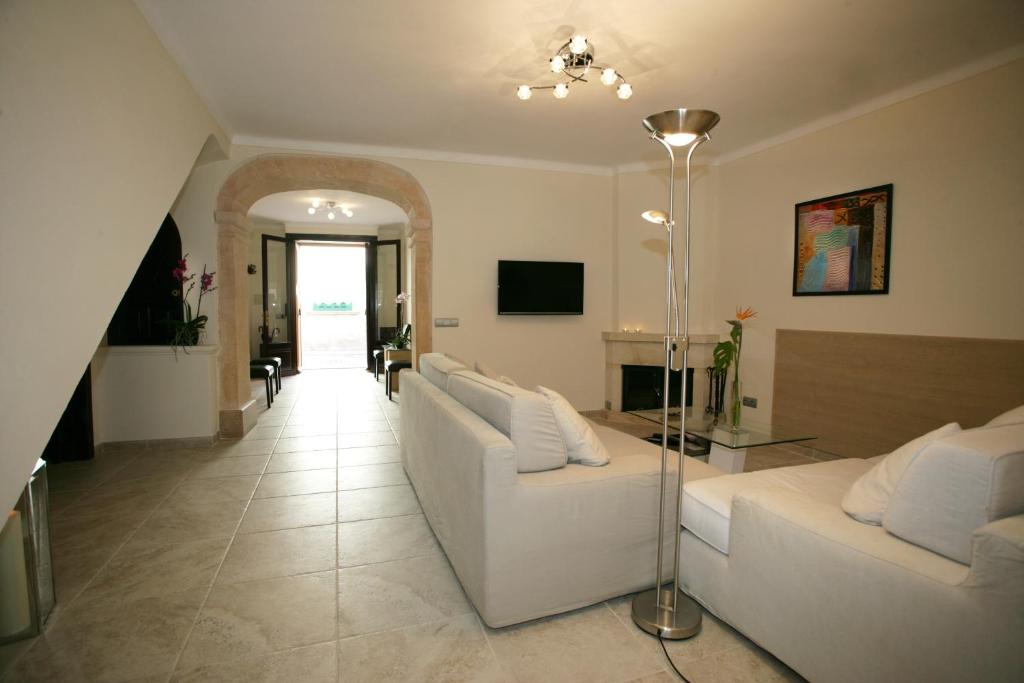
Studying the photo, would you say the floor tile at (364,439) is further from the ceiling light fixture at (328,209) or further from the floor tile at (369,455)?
the ceiling light fixture at (328,209)

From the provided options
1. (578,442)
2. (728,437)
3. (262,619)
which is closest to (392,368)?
(728,437)

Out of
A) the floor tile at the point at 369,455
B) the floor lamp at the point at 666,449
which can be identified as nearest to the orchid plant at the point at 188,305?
the floor tile at the point at 369,455

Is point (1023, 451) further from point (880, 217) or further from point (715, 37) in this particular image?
point (880, 217)

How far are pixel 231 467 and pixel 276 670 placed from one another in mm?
2472

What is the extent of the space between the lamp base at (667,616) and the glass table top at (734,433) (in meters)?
1.10

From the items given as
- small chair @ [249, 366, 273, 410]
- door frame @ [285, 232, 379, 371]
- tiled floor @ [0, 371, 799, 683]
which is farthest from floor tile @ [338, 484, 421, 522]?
door frame @ [285, 232, 379, 371]

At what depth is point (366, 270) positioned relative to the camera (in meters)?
9.32

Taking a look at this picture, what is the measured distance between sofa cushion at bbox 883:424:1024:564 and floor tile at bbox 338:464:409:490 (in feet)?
9.22

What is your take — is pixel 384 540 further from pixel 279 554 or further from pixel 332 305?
pixel 332 305

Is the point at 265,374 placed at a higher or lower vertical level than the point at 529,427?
lower

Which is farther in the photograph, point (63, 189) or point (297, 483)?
point (297, 483)

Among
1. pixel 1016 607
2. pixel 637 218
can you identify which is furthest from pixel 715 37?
pixel 1016 607

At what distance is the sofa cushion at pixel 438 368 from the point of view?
9.47 ft

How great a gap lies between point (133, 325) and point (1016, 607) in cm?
545
